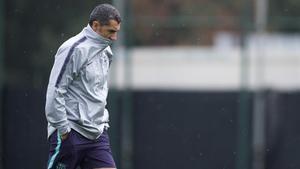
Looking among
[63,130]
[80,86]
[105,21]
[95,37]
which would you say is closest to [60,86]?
[80,86]

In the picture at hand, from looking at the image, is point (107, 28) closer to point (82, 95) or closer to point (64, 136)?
point (82, 95)

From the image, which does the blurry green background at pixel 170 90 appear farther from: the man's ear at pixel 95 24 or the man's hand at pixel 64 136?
the man's ear at pixel 95 24

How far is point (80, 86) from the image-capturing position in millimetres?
7113

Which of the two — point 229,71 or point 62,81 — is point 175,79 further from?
point 62,81

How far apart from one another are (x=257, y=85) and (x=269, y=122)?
1162mm

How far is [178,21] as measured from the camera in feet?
51.4

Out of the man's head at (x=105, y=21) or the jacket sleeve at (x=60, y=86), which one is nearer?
the jacket sleeve at (x=60, y=86)

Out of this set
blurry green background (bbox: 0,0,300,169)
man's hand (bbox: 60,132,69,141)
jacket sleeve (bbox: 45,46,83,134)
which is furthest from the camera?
blurry green background (bbox: 0,0,300,169)

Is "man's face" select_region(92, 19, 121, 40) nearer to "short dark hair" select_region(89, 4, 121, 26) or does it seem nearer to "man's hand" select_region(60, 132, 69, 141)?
"short dark hair" select_region(89, 4, 121, 26)

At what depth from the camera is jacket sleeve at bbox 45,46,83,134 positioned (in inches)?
273

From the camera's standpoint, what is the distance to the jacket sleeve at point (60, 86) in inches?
273

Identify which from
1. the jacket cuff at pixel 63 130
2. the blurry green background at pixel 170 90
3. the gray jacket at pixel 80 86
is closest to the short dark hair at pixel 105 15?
the gray jacket at pixel 80 86

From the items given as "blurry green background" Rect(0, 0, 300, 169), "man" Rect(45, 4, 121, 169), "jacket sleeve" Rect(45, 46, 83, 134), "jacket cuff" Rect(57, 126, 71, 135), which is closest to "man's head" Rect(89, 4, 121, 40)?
"man" Rect(45, 4, 121, 169)

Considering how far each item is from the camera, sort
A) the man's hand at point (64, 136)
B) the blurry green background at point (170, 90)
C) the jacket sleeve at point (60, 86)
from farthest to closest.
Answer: the blurry green background at point (170, 90), the man's hand at point (64, 136), the jacket sleeve at point (60, 86)
